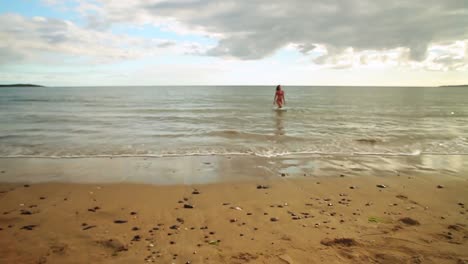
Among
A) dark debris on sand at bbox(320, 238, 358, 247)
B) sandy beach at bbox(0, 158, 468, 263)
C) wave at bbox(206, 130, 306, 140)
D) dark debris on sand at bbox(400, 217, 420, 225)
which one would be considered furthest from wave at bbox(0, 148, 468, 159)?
dark debris on sand at bbox(320, 238, 358, 247)

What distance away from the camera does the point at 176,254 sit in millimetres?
4156

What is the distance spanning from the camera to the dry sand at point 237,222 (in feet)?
13.8

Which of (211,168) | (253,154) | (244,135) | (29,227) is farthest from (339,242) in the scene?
(244,135)

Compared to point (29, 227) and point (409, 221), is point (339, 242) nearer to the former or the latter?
point (409, 221)

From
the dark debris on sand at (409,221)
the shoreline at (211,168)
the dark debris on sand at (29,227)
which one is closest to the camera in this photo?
the dark debris on sand at (29,227)

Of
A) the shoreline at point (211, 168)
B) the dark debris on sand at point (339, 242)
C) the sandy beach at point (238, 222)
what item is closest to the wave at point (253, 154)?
the shoreline at point (211, 168)

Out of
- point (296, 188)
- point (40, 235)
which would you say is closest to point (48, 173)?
point (40, 235)

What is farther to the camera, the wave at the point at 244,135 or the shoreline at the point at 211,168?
the wave at the point at 244,135

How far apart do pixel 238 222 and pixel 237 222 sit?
0.7 inches

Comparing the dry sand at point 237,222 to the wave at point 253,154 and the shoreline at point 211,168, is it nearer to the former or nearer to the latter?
the shoreline at point 211,168

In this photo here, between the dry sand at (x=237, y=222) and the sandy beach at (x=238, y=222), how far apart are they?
0.06 ft

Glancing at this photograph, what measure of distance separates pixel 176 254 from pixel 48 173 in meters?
6.61

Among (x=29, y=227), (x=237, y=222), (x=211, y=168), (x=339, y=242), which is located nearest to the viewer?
(x=339, y=242)

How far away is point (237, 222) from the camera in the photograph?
5328mm
